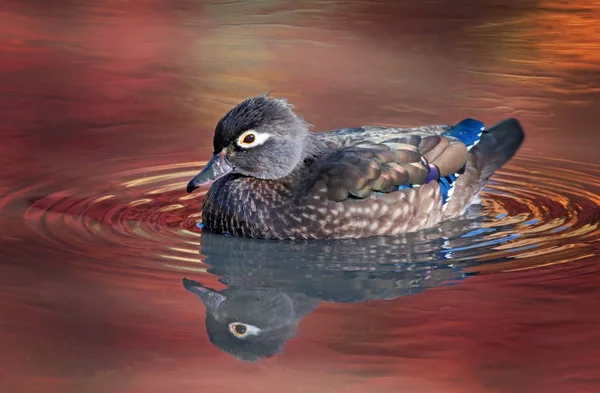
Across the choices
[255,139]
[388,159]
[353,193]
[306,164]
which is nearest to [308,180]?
[306,164]

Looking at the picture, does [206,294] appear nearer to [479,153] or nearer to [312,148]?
[312,148]

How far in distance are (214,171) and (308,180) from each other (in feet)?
1.70

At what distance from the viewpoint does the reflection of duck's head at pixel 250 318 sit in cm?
526

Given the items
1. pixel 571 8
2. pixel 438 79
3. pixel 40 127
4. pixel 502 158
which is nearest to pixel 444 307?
pixel 502 158

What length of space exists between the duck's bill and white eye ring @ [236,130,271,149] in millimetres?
127

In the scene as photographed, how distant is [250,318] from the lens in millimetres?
5555

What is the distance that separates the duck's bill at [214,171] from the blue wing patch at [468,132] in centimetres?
147

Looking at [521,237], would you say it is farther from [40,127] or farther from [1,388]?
[40,127]

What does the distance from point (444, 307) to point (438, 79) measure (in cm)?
483

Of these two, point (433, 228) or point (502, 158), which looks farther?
point (502, 158)

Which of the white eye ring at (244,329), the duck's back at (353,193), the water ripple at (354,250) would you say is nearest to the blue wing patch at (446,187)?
the duck's back at (353,193)

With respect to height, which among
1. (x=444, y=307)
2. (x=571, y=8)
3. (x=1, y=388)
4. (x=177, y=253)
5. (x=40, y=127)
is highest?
(x=571, y=8)

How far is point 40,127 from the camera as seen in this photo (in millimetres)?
8828

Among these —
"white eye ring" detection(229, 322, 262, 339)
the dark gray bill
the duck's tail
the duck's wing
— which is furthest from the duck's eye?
"white eye ring" detection(229, 322, 262, 339)
